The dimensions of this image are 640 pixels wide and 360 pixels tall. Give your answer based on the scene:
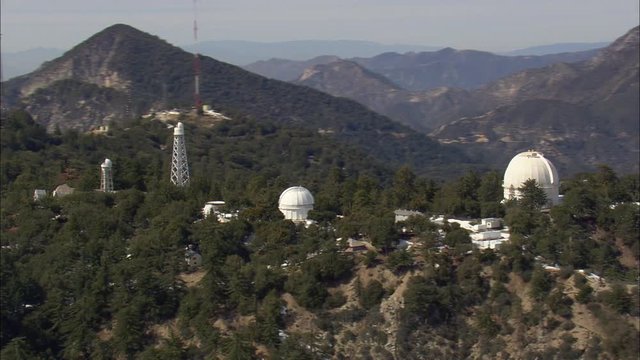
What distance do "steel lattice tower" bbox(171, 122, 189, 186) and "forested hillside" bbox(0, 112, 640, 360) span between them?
4571mm

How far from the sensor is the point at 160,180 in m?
58.2

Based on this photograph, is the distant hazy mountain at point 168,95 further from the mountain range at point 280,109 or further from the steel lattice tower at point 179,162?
the steel lattice tower at point 179,162

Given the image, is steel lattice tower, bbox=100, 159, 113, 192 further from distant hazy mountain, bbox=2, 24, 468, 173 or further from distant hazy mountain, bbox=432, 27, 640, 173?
distant hazy mountain, bbox=432, 27, 640, 173

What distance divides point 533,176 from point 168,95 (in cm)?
10274

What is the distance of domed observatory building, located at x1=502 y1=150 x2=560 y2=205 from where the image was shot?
4766 centimetres

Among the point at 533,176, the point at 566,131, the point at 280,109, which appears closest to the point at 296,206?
the point at 533,176

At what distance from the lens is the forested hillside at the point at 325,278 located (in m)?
37.5

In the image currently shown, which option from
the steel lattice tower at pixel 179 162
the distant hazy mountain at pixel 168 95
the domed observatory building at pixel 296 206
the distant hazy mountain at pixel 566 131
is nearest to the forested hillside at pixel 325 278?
the domed observatory building at pixel 296 206

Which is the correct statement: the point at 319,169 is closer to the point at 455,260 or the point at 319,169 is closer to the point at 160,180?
the point at 160,180

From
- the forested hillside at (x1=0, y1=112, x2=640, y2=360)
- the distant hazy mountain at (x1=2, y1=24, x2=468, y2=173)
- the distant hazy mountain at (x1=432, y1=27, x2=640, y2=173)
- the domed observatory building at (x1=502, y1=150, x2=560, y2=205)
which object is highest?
the domed observatory building at (x1=502, y1=150, x2=560, y2=205)

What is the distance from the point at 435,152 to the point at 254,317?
11812 centimetres

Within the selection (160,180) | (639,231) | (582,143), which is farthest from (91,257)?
(582,143)

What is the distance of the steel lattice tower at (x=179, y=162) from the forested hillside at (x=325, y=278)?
457 cm

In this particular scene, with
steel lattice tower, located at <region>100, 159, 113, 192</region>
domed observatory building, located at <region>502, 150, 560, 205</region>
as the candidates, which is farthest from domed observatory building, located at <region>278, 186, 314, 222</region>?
steel lattice tower, located at <region>100, 159, 113, 192</region>
